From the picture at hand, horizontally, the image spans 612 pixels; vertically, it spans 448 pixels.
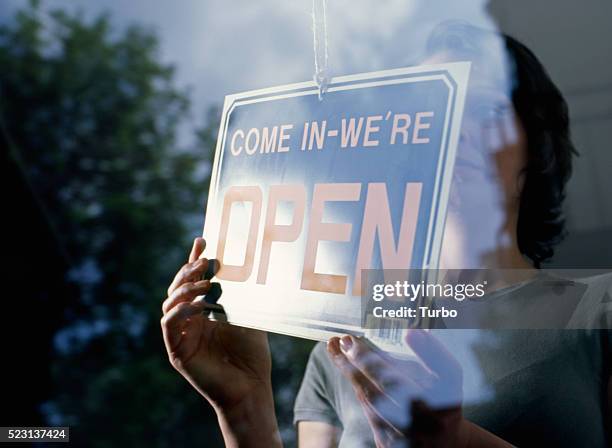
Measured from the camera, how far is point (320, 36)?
43.8 inches

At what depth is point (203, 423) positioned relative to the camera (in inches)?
45.8

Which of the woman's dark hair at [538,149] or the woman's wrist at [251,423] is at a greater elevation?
the woman's dark hair at [538,149]

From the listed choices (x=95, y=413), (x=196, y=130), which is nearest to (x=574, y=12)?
(x=196, y=130)

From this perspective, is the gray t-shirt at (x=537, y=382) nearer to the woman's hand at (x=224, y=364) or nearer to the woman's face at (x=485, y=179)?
the woman's face at (x=485, y=179)

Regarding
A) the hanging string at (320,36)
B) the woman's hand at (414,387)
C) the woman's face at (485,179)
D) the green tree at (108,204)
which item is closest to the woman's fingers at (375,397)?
the woman's hand at (414,387)

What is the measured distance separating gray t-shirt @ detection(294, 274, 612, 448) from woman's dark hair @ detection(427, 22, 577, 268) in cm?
10

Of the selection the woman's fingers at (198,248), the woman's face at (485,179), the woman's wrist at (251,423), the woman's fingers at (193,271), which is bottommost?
the woman's wrist at (251,423)

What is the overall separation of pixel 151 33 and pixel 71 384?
0.69 meters

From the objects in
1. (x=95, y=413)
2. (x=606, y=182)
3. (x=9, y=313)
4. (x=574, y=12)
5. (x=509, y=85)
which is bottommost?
(x=95, y=413)

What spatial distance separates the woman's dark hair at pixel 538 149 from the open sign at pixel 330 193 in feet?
0.47

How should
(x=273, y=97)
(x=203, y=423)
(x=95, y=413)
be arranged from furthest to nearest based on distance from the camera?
1. (x=95, y=413)
2. (x=203, y=423)
3. (x=273, y=97)

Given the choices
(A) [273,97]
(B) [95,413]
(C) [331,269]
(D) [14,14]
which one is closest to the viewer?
(C) [331,269]

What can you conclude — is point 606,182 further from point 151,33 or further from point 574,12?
point 151,33

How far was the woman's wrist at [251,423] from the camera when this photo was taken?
1072 mm
